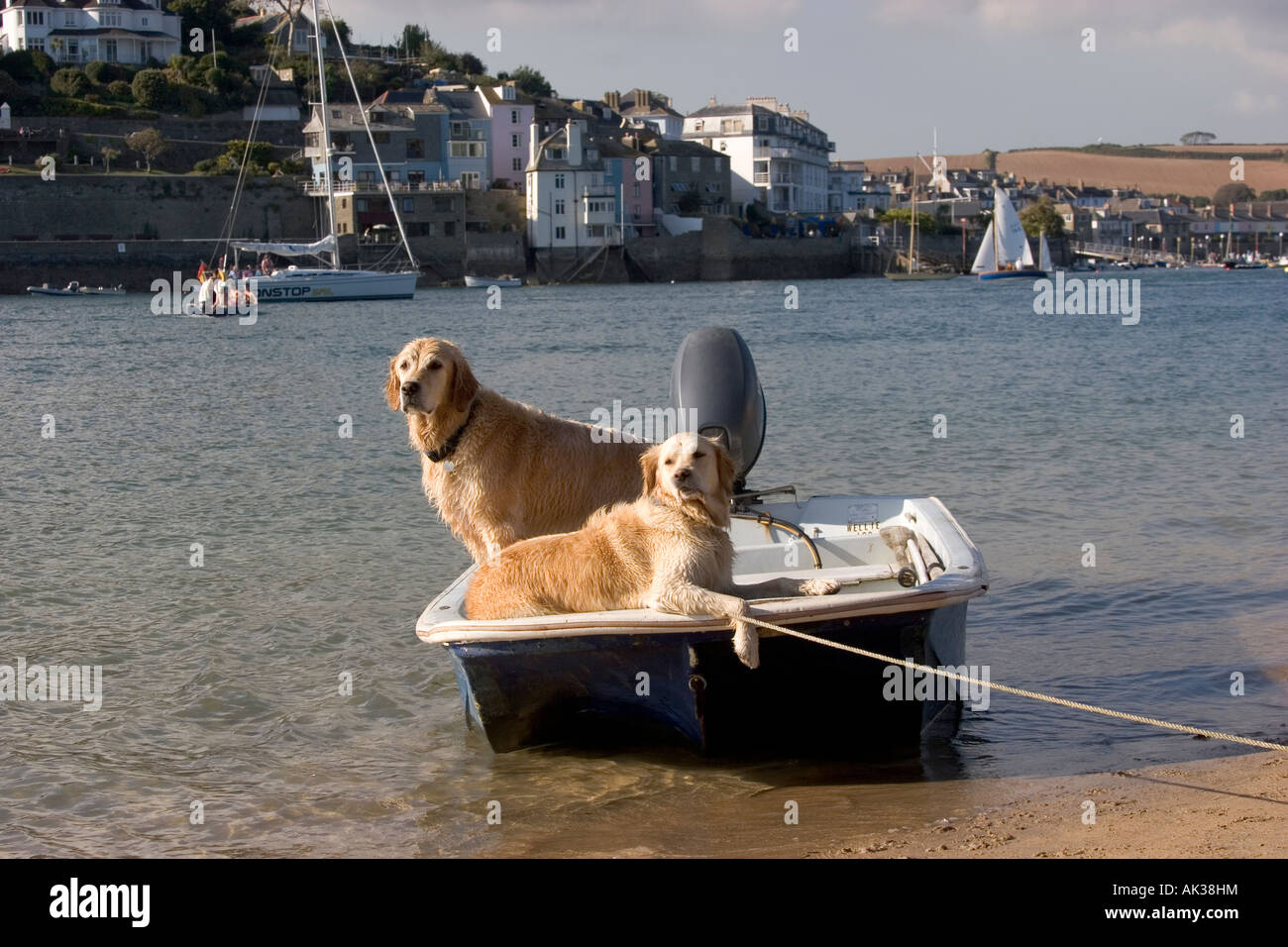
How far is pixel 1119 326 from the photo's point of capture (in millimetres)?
54219

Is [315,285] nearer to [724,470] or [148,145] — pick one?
[148,145]

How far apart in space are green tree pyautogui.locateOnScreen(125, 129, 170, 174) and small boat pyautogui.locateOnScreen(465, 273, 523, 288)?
1057 inches

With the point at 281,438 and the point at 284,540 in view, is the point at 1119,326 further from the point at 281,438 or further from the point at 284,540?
the point at 284,540

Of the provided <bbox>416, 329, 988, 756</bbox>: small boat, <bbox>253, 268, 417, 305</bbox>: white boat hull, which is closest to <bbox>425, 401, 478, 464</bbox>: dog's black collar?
<bbox>416, 329, 988, 756</bbox>: small boat

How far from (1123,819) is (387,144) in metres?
108

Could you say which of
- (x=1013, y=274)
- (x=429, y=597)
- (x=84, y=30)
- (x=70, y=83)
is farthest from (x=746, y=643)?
(x=84, y=30)

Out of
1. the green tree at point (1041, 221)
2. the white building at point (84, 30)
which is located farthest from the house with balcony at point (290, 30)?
the green tree at point (1041, 221)

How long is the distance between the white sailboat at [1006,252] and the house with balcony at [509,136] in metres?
38.9

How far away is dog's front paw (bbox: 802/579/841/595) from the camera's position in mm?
7645

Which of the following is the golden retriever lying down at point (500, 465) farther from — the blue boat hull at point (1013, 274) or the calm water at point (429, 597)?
the blue boat hull at point (1013, 274)

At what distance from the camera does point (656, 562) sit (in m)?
7.46

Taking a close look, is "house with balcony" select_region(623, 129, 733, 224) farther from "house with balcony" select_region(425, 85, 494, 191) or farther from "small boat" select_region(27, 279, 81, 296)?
"small boat" select_region(27, 279, 81, 296)
